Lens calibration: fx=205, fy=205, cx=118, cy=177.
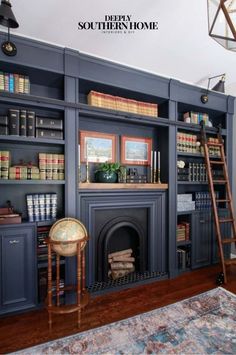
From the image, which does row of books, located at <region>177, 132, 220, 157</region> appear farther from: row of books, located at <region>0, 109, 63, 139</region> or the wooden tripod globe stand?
the wooden tripod globe stand

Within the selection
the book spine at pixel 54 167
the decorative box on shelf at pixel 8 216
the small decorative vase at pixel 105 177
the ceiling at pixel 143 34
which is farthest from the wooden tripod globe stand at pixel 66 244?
the ceiling at pixel 143 34

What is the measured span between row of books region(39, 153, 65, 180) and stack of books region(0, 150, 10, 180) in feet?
1.01

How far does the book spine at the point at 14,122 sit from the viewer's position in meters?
2.03

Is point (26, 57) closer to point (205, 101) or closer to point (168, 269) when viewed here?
point (205, 101)

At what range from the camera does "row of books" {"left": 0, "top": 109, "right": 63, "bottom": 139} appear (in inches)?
80.0

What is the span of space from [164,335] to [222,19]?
7.23 feet

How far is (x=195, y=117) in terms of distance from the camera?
3.14 m

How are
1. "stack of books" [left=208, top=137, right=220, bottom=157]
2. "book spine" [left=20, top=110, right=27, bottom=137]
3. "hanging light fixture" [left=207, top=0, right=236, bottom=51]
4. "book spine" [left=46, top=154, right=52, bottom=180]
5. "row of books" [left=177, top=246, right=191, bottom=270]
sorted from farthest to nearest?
"stack of books" [left=208, top=137, right=220, bottom=157] → "row of books" [left=177, top=246, right=191, bottom=270] → "book spine" [left=46, top=154, right=52, bottom=180] → "book spine" [left=20, top=110, right=27, bottom=137] → "hanging light fixture" [left=207, top=0, right=236, bottom=51]

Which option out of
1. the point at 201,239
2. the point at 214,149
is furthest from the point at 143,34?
the point at 201,239

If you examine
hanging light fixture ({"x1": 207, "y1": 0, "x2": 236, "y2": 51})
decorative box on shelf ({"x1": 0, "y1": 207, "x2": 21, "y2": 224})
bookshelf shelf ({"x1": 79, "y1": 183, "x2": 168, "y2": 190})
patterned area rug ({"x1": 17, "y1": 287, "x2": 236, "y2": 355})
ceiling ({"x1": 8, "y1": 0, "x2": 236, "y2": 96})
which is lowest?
patterned area rug ({"x1": 17, "y1": 287, "x2": 236, "y2": 355})

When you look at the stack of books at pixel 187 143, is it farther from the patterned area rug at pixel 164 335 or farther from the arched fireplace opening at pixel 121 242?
the patterned area rug at pixel 164 335

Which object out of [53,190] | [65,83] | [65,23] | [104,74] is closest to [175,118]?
[104,74]

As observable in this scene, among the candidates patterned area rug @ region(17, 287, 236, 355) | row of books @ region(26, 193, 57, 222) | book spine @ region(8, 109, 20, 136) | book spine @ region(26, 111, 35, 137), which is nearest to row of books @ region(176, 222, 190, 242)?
patterned area rug @ region(17, 287, 236, 355)

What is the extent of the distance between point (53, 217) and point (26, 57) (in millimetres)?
1653
